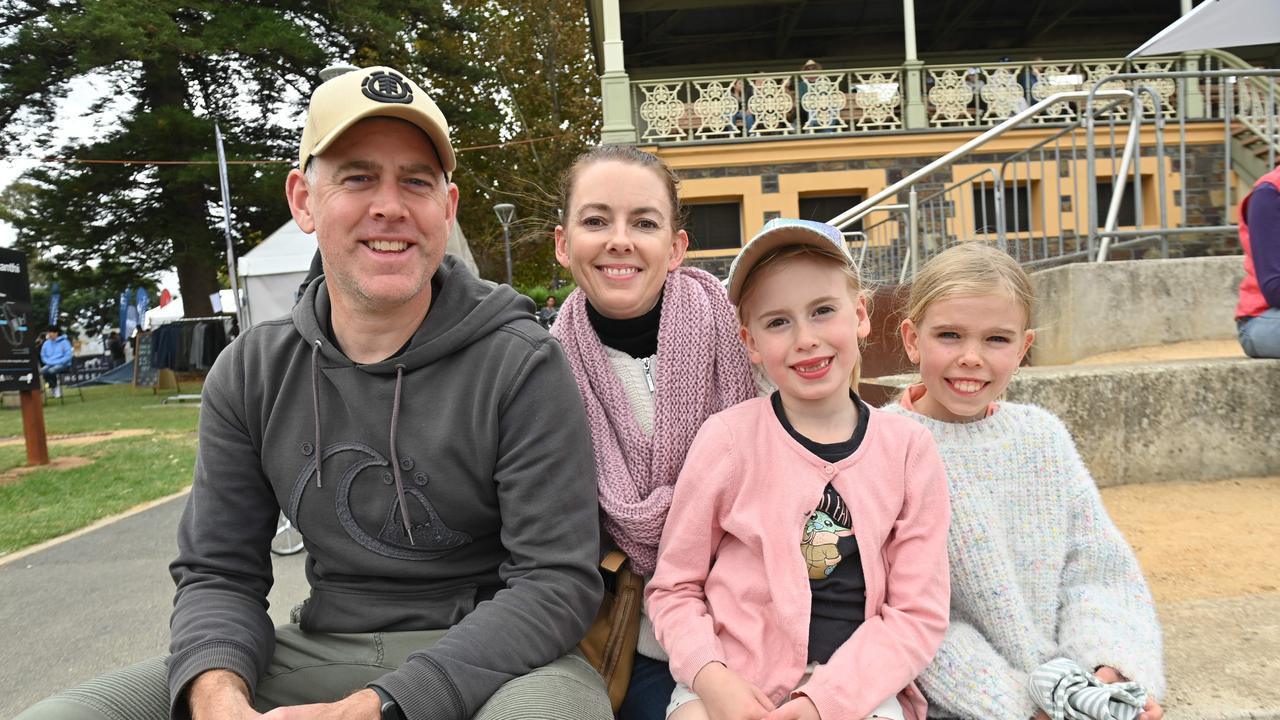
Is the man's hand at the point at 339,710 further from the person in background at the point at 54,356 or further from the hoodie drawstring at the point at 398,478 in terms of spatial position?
the person in background at the point at 54,356

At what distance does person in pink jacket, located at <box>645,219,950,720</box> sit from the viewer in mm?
1613

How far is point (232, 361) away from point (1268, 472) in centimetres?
408

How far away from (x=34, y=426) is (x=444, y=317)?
9.46m

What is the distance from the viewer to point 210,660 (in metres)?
1.62

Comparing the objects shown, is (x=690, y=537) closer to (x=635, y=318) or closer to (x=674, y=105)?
(x=635, y=318)

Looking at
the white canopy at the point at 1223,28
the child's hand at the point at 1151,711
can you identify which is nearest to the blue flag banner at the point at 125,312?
the white canopy at the point at 1223,28

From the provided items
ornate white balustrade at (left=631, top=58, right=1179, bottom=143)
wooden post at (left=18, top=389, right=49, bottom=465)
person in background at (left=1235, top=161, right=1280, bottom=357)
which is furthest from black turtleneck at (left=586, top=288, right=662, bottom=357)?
ornate white balustrade at (left=631, top=58, right=1179, bottom=143)

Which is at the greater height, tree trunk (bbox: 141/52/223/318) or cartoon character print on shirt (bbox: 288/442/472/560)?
tree trunk (bbox: 141/52/223/318)

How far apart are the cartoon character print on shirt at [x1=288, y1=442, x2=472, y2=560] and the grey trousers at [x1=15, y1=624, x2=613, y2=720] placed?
19cm

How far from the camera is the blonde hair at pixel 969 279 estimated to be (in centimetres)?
190

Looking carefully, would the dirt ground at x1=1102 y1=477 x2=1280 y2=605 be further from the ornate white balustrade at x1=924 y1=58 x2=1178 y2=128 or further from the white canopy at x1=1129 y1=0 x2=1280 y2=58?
the ornate white balustrade at x1=924 y1=58 x2=1178 y2=128

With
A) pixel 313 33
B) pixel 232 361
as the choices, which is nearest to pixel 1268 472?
pixel 232 361

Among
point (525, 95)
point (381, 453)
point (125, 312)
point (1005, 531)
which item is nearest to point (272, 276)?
point (381, 453)

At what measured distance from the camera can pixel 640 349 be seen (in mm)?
2137
